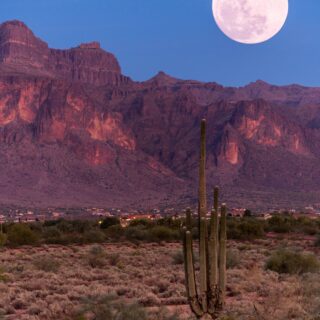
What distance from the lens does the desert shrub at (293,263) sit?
20817 millimetres

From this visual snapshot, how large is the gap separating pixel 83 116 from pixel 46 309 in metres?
153

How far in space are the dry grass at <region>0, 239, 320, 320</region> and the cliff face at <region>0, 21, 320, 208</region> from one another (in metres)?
89.9

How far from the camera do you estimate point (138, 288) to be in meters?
18.0

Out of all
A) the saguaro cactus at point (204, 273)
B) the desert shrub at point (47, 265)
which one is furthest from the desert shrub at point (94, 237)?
the saguaro cactus at point (204, 273)

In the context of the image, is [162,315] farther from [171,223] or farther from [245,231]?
[171,223]

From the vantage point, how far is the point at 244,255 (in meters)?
28.3

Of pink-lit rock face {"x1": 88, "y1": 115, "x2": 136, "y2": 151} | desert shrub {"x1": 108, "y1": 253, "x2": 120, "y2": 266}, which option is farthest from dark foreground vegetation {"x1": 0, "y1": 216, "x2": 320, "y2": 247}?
pink-lit rock face {"x1": 88, "y1": 115, "x2": 136, "y2": 151}

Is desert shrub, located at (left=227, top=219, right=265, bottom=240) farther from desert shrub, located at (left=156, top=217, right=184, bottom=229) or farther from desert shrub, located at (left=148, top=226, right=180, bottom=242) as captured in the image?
desert shrub, located at (left=156, top=217, right=184, bottom=229)

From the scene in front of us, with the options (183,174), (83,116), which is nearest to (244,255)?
(183,174)

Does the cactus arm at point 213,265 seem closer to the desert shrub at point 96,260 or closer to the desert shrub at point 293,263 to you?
the desert shrub at point 293,263

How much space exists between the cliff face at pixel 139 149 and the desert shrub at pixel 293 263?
93176 mm

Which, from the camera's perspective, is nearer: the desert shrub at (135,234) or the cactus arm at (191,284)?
the cactus arm at (191,284)

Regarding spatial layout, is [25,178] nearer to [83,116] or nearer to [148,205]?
[148,205]

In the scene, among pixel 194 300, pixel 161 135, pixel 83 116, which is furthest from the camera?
pixel 161 135
